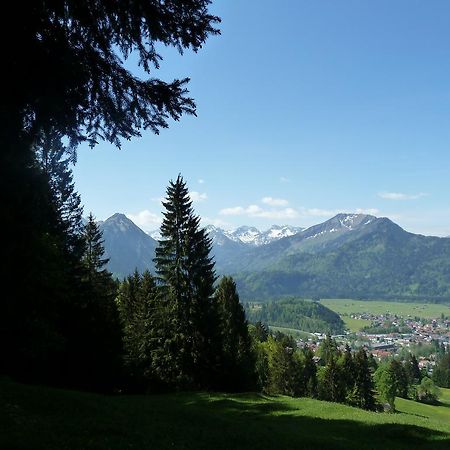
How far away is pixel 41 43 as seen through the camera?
Result: 8.53 m

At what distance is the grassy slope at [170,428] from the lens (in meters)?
13.5

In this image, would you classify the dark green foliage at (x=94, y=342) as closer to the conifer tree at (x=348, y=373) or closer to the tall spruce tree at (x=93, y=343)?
the tall spruce tree at (x=93, y=343)

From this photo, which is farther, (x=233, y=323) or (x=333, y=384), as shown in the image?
(x=333, y=384)

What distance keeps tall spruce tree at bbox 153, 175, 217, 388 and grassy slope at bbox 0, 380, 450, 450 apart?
459 inches

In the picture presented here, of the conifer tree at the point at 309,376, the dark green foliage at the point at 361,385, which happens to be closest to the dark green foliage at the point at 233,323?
the conifer tree at the point at 309,376

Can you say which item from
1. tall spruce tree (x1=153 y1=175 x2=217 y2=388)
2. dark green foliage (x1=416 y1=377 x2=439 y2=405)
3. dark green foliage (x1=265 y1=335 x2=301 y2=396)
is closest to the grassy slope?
tall spruce tree (x1=153 y1=175 x2=217 y2=388)

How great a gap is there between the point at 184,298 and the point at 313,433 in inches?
865

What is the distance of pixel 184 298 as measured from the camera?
1642 inches

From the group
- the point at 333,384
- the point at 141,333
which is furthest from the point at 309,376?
the point at 141,333

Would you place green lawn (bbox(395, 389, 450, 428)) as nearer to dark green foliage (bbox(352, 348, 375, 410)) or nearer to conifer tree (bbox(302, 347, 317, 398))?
dark green foliage (bbox(352, 348, 375, 410))

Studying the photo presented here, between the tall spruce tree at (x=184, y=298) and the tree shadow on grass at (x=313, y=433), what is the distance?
10833 mm

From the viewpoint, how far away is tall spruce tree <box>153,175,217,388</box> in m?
40.2

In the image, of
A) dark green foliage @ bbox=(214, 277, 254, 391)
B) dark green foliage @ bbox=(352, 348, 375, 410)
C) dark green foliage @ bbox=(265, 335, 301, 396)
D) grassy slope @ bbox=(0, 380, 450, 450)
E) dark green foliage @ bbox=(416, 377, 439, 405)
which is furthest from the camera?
dark green foliage @ bbox=(416, 377, 439, 405)

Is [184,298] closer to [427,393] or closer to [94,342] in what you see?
[94,342]
